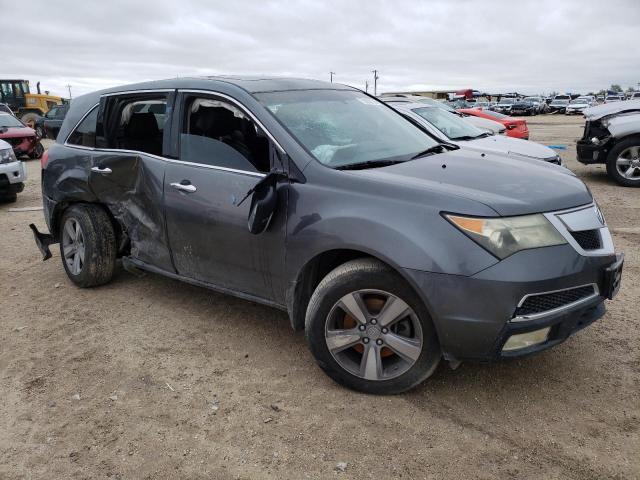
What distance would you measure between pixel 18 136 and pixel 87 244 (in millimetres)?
12705

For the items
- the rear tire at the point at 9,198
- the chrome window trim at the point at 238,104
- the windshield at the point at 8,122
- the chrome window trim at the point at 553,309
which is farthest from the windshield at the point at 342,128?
the windshield at the point at 8,122

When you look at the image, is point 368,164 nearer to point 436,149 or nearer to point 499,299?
point 436,149

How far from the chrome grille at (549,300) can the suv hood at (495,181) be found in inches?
16.4

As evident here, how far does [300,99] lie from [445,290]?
5.80 ft

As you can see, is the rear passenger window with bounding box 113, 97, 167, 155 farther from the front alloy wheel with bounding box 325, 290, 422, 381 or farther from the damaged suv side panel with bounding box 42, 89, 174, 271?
the front alloy wheel with bounding box 325, 290, 422, 381

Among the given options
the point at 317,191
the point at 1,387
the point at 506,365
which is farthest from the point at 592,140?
the point at 1,387

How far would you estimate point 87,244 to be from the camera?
4.58 m

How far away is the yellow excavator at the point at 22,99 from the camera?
28.3 metres

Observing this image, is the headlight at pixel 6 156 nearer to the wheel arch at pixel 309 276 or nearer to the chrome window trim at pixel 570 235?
the wheel arch at pixel 309 276

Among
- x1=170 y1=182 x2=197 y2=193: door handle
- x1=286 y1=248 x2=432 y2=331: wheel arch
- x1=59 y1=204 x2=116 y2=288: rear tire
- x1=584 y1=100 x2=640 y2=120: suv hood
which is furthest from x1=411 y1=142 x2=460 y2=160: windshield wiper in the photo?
x1=584 y1=100 x2=640 y2=120: suv hood

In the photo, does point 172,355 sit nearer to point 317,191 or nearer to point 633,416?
point 317,191

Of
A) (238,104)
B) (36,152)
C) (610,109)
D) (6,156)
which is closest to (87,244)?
(238,104)

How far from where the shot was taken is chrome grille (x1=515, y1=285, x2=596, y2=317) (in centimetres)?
262

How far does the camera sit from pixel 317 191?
3.09 metres
